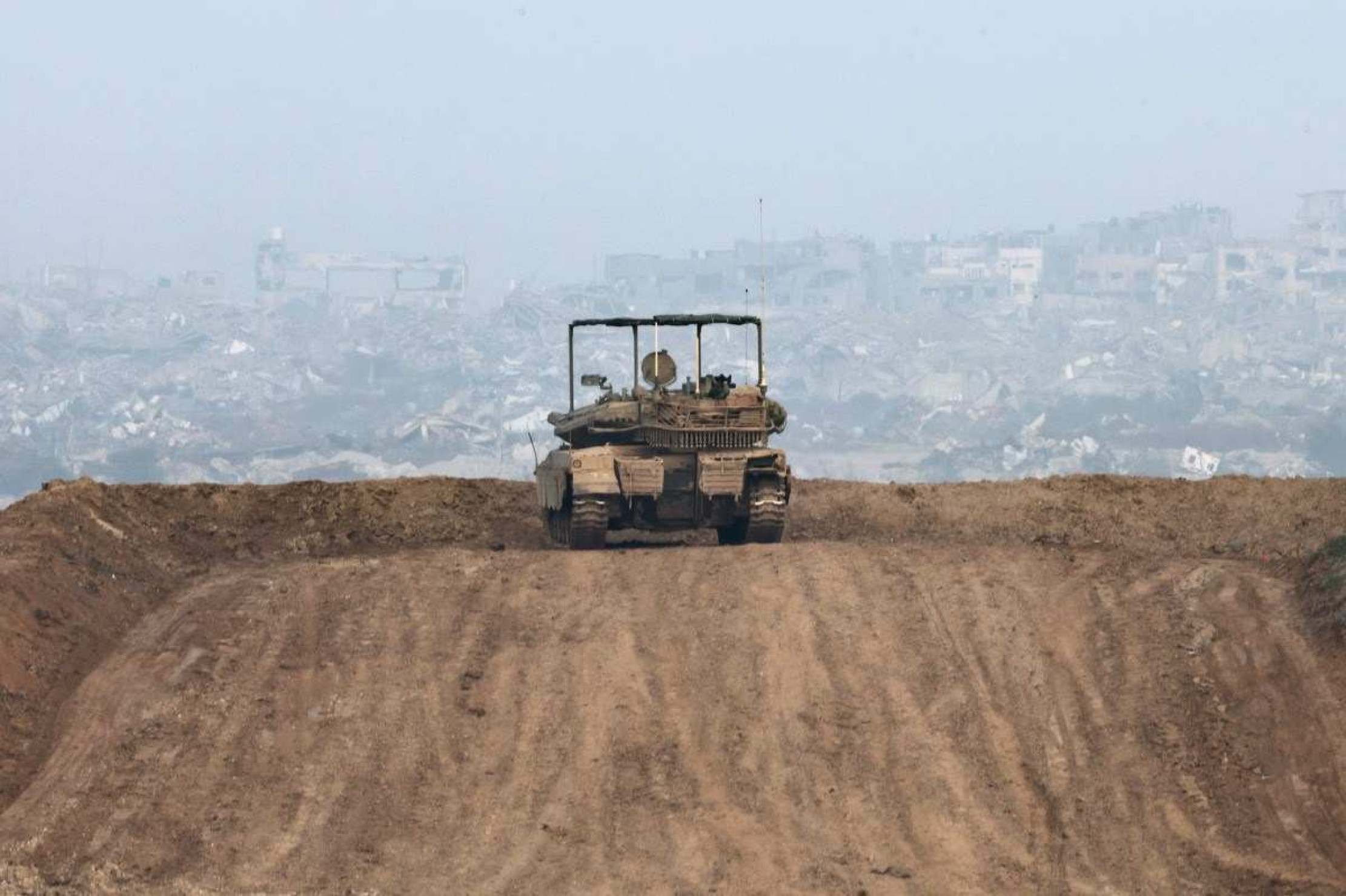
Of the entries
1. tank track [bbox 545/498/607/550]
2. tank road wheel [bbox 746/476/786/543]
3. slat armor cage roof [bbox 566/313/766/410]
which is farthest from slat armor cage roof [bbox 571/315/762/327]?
tank track [bbox 545/498/607/550]

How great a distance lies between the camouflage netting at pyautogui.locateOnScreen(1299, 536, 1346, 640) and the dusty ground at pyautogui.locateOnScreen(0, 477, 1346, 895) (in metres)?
0.28

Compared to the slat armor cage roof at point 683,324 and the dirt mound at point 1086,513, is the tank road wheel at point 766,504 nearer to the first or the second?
the slat armor cage roof at point 683,324

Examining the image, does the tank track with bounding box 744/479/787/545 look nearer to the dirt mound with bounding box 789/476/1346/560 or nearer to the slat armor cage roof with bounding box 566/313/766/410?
the slat armor cage roof with bounding box 566/313/766/410

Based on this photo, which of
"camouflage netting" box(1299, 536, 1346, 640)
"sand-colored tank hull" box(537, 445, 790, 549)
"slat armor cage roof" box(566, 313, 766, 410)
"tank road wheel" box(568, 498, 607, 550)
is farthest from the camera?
"slat armor cage roof" box(566, 313, 766, 410)

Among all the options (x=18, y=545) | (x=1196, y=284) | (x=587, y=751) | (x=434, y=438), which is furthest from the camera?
(x=1196, y=284)

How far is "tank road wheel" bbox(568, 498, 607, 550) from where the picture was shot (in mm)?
26688

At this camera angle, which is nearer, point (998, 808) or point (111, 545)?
point (998, 808)

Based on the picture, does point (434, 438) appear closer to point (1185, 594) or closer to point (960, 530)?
point (960, 530)

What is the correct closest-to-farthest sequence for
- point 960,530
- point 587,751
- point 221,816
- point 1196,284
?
point 221,816, point 587,751, point 960,530, point 1196,284

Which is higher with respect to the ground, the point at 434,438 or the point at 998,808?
the point at 998,808

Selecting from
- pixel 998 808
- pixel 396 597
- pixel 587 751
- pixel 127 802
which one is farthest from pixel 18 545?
pixel 998 808

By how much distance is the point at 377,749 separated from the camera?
1859 centimetres

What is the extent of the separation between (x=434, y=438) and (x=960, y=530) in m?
97.2

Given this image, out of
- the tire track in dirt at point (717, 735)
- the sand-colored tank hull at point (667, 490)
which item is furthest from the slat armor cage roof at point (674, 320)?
the tire track in dirt at point (717, 735)
